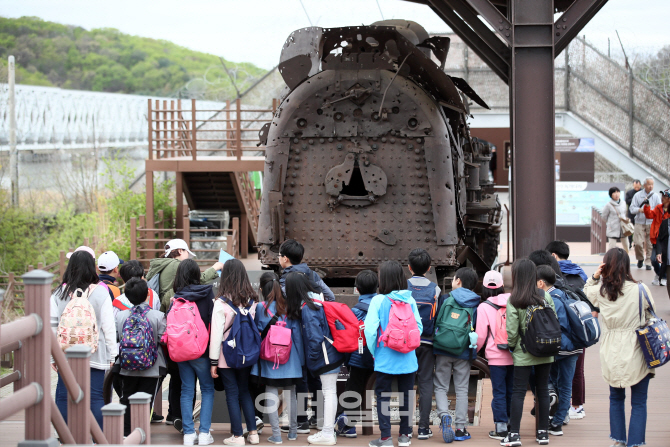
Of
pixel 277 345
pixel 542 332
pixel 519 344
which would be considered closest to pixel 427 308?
pixel 519 344

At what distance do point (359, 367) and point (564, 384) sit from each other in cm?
166

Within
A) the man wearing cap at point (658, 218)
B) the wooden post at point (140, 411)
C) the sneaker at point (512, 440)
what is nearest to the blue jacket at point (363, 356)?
the sneaker at point (512, 440)

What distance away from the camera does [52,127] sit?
31.2 metres

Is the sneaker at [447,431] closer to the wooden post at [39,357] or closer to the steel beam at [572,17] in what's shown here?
the wooden post at [39,357]

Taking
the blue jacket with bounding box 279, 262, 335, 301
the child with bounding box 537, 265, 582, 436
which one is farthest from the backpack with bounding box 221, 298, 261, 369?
the child with bounding box 537, 265, 582, 436

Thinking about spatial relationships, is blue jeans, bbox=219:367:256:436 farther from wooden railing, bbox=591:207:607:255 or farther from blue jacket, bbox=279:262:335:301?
wooden railing, bbox=591:207:607:255

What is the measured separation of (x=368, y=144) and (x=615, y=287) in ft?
11.7

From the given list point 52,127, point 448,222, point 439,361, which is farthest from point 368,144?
point 52,127

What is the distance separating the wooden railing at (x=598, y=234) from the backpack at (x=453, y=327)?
39.9 ft

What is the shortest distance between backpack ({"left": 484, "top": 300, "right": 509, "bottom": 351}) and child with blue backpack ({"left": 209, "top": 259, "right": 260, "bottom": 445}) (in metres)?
1.82

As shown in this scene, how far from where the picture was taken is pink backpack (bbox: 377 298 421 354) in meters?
5.48

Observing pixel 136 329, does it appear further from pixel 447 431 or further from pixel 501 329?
pixel 501 329

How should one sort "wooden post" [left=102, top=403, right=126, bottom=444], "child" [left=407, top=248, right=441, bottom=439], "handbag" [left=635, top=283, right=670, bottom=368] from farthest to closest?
"child" [left=407, top=248, right=441, bottom=439], "handbag" [left=635, top=283, right=670, bottom=368], "wooden post" [left=102, top=403, right=126, bottom=444]

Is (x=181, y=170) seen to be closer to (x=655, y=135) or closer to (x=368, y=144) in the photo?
(x=368, y=144)
